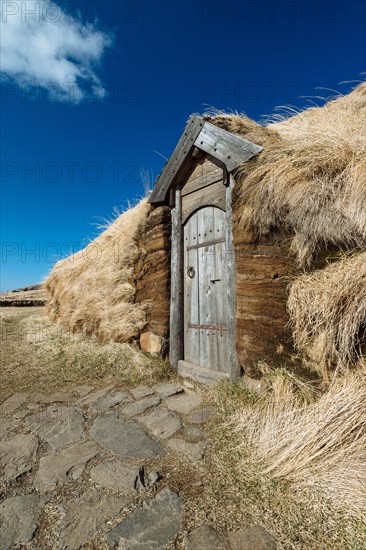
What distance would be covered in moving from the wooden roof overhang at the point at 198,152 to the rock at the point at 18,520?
399cm

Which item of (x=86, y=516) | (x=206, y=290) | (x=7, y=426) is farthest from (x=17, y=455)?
(x=206, y=290)

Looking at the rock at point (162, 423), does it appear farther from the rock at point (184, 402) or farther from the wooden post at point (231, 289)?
the wooden post at point (231, 289)

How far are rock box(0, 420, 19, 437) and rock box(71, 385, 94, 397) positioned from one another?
0.93m

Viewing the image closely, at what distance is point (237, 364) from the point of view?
3879 mm

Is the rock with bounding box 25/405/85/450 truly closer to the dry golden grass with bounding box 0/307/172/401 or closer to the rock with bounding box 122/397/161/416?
the rock with bounding box 122/397/161/416

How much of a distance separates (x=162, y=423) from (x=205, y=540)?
62.2 inches

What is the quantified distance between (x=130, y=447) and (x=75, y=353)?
3.45 m

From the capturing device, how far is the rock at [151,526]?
5.96 ft

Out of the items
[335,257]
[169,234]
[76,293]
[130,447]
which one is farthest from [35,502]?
[76,293]

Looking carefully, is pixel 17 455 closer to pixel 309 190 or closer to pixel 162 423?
pixel 162 423

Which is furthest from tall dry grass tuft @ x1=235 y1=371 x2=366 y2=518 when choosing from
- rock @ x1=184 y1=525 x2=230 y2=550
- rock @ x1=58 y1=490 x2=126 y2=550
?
rock @ x1=58 y1=490 x2=126 y2=550

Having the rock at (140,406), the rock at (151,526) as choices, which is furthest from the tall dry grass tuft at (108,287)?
the rock at (151,526)

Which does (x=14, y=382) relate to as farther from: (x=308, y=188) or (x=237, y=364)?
(x=308, y=188)

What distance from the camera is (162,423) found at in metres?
3.36
